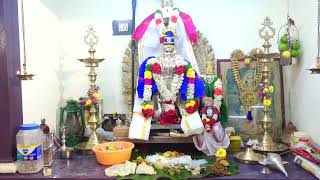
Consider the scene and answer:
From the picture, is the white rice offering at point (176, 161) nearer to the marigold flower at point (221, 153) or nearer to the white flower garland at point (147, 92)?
the marigold flower at point (221, 153)

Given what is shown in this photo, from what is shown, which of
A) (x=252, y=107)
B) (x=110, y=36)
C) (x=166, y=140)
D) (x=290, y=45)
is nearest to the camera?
(x=166, y=140)

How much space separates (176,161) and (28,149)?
0.75 m

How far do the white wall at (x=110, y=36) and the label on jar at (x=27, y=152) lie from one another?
1.46 ft

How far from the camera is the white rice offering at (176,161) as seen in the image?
63.1 inches

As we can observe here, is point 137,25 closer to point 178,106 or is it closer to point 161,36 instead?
point 161,36

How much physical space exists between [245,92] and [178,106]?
0.51m

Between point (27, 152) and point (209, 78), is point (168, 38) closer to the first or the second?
point (209, 78)

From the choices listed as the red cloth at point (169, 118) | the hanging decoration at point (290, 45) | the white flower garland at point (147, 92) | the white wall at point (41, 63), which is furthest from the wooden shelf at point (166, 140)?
the hanging decoration at point (290, 45)

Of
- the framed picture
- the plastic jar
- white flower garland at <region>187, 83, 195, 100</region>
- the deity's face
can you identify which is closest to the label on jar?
the plastic jar

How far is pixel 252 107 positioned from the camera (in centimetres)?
212

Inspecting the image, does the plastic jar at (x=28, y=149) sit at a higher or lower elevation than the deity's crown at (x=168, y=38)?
lower

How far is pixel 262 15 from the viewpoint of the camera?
7.17 ft

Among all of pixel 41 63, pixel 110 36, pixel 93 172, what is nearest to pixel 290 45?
pixel 110 36

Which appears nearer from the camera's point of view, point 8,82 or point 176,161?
point 8,82
